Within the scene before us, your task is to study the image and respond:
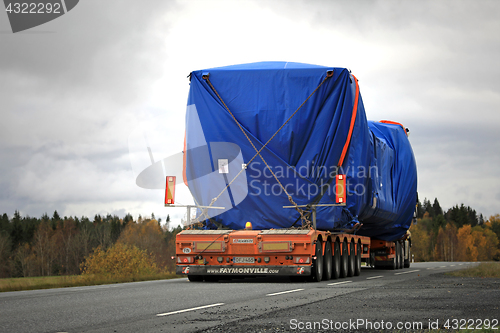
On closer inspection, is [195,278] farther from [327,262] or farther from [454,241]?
[454,241]

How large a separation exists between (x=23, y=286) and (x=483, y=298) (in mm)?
9894

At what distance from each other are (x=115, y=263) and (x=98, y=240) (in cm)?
7896

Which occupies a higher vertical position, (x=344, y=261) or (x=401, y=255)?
(x=344, y=261)

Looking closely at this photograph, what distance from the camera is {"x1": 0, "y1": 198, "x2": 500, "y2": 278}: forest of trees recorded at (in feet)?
283

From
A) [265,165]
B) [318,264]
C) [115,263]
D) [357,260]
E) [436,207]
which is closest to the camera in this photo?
[318,264]

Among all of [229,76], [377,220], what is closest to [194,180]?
[229,76]

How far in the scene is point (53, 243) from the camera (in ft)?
298

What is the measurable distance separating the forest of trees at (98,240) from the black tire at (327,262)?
48.9m

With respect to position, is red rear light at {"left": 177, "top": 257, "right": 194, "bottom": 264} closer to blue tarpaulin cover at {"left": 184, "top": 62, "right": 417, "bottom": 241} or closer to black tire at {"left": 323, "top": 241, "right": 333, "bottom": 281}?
blue tarpaulin cover at {"left": 184, "top": 62, "right": 417, "bottom": 241}

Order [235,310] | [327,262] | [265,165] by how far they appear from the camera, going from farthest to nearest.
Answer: [327,262] < [265,165] < [235,310]

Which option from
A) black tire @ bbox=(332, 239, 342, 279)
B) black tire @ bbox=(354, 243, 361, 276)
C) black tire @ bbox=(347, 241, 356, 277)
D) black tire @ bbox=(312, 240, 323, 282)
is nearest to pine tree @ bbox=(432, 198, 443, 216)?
black tire @ bbox=(354, 243, 361, 276)

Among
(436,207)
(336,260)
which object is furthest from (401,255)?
(436,207)

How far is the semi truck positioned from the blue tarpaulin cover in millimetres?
25

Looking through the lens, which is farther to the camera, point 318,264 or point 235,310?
point 318,264
